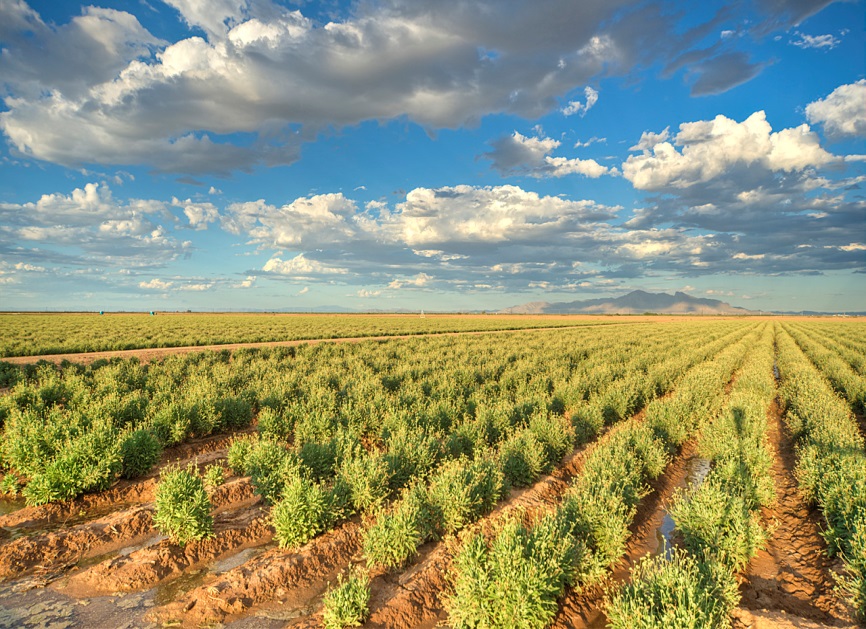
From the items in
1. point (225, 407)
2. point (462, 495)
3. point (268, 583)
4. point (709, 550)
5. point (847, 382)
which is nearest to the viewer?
point (268, 583)

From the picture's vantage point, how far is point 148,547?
7.40m

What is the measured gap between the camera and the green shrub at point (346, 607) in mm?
5453

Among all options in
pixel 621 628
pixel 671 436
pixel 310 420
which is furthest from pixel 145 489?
pixel 671 436

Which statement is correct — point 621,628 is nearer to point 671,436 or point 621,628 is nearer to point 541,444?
point 541,444

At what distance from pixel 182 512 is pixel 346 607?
3.57 m

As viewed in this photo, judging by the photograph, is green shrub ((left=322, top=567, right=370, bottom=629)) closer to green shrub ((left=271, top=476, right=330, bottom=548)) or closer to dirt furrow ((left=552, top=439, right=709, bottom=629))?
green shrub ((left=271, top=476, right=330, bottom=548))

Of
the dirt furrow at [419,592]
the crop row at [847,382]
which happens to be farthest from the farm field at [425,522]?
the crop row at [847,382]

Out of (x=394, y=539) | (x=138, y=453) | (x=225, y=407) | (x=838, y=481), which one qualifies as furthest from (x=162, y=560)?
(x=838, y=481)

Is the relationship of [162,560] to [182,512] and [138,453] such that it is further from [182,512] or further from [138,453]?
[138,453]

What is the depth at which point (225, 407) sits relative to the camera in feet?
47.6

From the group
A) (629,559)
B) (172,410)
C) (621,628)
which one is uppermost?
(172,410)

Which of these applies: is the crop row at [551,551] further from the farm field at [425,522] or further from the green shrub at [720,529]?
the green shrub at [720,529]

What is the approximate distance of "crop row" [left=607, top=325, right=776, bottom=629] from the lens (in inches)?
202

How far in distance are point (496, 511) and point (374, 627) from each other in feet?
11.6
